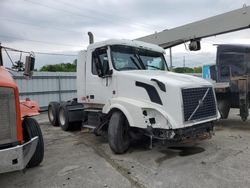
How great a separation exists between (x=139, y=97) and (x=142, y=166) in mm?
1417

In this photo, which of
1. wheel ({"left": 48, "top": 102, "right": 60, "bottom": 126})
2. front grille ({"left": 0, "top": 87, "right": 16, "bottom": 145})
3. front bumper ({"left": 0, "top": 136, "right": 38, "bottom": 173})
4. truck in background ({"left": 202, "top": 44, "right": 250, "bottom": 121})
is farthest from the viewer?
wheel ({"left": 48, "top": 102, "right": 60, "bottom": 126})

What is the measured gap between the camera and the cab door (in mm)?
6438

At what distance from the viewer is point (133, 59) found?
6625 millimetres

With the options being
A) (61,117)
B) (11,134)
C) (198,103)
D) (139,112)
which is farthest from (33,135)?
(61,117)

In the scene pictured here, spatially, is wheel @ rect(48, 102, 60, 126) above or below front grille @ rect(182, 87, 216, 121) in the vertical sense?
below

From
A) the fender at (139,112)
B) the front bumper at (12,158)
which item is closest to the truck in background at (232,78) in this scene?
the fender at (139,112)

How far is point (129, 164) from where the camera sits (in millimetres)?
5203

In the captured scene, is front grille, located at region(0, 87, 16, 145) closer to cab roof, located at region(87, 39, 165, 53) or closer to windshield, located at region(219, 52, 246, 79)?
cab roof, located at region(87, 39, 165, 53)

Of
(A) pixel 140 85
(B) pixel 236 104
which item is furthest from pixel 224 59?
(A) pixel 140 85

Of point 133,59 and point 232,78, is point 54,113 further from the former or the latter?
point 232,78

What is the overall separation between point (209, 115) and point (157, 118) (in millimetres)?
1227

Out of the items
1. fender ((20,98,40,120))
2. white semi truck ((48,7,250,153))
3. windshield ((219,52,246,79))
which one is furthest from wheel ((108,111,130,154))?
windshield ((219,52,246,79))

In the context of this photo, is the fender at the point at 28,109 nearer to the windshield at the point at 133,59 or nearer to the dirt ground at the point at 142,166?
the dirt ground at the point at 142,166

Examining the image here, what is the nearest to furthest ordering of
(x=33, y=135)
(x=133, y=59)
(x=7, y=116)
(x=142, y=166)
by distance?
(x=7, y=116)
(x=33, y=135)
(x=142, y=166)
(x=133, y=59)
